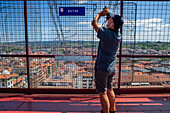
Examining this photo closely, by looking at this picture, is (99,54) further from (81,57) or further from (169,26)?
(169,26)

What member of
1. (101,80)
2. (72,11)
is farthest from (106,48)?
(72,11)

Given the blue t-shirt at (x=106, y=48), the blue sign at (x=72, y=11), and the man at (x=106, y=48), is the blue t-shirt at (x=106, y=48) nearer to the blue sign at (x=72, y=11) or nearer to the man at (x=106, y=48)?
the man at (x=106, y=48)

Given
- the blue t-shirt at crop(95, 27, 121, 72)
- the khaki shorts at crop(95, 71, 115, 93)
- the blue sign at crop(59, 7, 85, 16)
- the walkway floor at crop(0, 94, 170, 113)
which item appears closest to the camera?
the blue t-shirt at crop(95, 27, 121, 72)

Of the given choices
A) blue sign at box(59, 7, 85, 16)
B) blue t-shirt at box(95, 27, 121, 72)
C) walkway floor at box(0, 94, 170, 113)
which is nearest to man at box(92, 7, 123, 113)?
blue t-shirt at box(95, 27, 121, 72)

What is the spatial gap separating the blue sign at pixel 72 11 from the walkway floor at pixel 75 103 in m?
2.10

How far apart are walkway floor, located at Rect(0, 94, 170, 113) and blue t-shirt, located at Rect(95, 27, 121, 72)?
1.21 metres

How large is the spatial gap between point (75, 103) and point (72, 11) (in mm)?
2220

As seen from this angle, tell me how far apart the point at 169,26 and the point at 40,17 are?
3.24 metres

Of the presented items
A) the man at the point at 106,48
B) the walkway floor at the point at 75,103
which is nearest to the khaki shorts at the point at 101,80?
the man at the point at 106,48

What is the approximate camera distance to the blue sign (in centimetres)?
337

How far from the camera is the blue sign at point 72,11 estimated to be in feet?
11.1

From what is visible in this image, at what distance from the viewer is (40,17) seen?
3428 millimetres

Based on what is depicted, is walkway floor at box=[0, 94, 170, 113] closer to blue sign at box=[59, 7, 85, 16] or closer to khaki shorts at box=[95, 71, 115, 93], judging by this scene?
khaki shorts at box=[95, 71, 115, 93]

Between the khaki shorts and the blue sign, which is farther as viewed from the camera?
the blue sign
